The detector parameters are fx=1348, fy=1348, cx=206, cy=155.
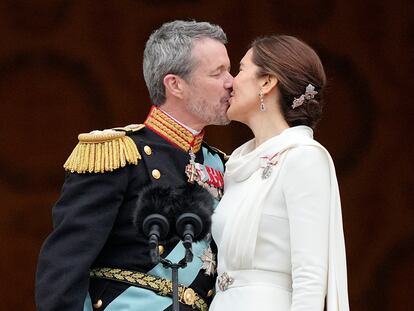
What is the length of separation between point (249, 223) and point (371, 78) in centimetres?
235

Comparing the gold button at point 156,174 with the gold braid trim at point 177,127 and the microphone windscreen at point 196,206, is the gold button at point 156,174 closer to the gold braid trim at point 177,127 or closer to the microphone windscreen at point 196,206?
the gold braid trim at point 177,127

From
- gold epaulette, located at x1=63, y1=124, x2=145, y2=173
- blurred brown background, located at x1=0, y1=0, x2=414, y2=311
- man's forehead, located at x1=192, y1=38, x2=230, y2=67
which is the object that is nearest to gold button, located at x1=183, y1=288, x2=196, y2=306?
gold epaulette, located at x1=63, y1=124, x2=145, y2=173

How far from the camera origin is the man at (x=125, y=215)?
3107mm

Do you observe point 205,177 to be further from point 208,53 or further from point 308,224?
point 308,224

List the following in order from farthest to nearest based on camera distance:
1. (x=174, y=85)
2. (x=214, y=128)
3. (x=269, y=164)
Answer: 1. (x=214, y=128)
2. (x=174, y=85)
3. (x=269, y=164)

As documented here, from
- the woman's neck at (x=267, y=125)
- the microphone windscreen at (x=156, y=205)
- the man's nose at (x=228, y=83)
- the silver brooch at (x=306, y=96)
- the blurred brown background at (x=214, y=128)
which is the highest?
the silver brooch at (x=306, y=96)

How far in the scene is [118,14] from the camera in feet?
17.0

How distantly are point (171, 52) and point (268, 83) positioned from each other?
347 mm

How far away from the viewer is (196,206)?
2.80m

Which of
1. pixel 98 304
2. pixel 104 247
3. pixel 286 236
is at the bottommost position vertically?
pixel 98 304

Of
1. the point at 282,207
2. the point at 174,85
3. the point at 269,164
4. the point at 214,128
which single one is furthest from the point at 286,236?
the point at 214,128

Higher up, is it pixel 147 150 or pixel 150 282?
pixel 147 150

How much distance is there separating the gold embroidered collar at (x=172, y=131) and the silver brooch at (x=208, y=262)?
0.29 meters

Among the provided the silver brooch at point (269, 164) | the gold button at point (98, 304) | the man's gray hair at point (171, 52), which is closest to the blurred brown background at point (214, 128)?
the man's gray hair at point (171, 52)
